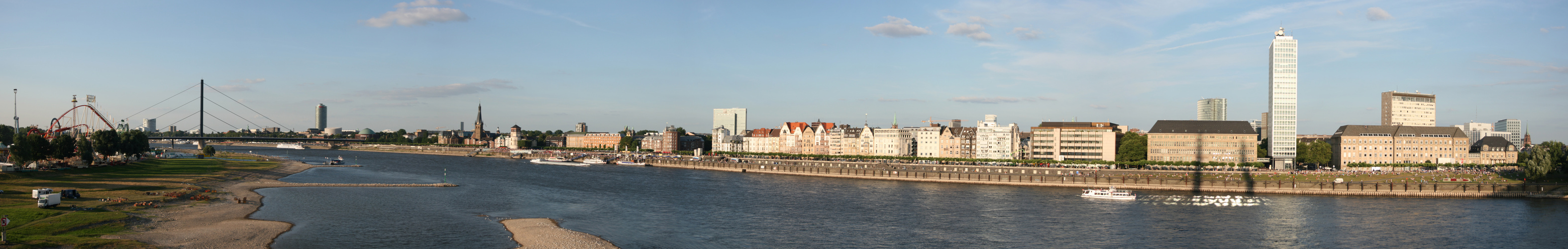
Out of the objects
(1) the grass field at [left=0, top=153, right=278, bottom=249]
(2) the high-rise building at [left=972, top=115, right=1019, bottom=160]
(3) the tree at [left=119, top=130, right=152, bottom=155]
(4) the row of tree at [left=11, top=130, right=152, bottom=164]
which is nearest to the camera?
(1) the grass field at [left=0, top=153, right=278, bottom=249]

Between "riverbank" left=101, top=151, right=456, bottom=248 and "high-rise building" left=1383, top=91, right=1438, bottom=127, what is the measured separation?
687 ft

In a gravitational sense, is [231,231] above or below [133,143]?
below

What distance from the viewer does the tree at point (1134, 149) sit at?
417 feet

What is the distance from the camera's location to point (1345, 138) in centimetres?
12825

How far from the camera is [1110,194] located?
74.9 m

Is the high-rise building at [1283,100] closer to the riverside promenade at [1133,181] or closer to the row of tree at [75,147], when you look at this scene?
the riverside promenade at [1133,181]

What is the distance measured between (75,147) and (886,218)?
8590 cm

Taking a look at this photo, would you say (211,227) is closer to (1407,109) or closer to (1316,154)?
(1316,154)

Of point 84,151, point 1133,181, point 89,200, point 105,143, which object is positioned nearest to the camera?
point 89,200

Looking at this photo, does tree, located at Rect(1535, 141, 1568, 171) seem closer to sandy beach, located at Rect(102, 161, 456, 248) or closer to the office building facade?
the office building facade

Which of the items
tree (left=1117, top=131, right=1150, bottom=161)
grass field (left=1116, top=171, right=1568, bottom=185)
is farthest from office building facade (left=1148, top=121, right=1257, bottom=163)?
grass field (left=1116, top=171, right=1568, bottom=185)

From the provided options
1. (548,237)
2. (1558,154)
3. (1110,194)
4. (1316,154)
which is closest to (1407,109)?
(1316,154)

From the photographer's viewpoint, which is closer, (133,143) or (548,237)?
(548,237)

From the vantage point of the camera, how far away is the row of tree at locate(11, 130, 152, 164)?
7425 centimetres
